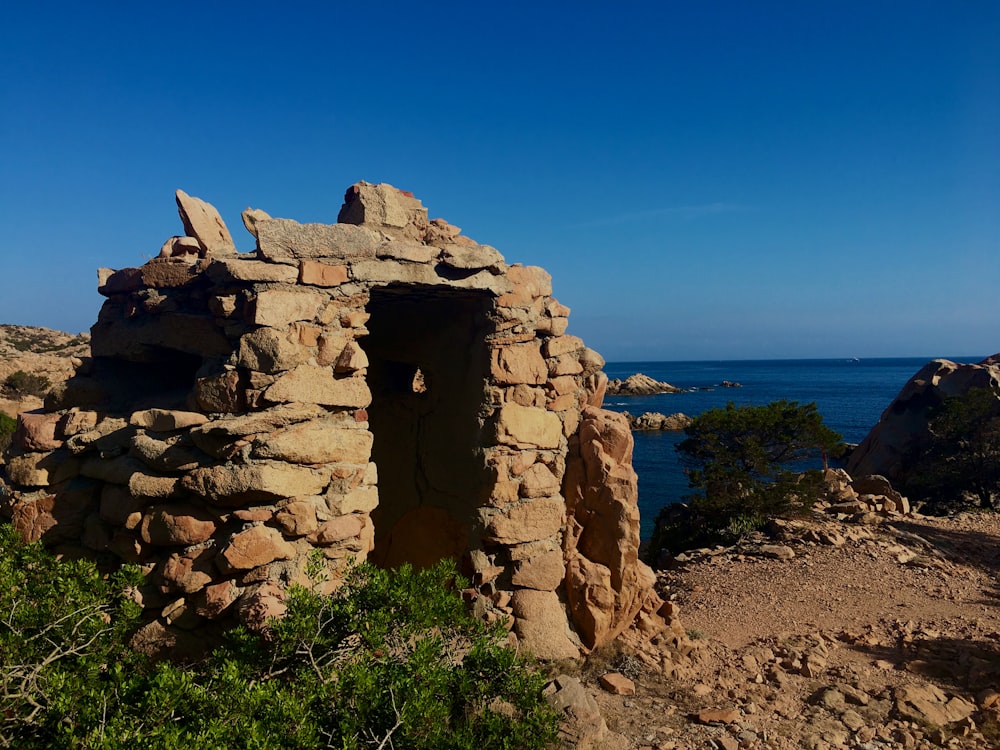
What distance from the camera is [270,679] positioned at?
3248 mm

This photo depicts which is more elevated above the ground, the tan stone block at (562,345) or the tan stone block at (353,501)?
the tan stone block at (562,345)

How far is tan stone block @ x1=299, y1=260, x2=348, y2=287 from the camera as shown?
4.97 meters

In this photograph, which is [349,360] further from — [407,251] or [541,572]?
[541,572]

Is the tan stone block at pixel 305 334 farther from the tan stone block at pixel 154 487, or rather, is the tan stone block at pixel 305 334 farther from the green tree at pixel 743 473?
the green tree at pixel 743 473

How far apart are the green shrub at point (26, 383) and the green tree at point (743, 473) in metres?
18.7

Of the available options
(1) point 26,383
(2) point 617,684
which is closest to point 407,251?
(2) point 617,684

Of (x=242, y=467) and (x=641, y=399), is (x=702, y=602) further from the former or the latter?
(x=641, y=399)

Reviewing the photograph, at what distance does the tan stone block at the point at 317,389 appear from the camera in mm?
4758

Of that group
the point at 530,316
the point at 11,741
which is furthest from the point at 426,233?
the point at 11,741

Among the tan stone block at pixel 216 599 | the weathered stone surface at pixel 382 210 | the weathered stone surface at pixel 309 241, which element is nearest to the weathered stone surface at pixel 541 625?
the tan stone block at pixel 216 599

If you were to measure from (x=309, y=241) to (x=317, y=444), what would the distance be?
1554 mm

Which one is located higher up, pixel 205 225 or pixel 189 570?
pixel 205 225

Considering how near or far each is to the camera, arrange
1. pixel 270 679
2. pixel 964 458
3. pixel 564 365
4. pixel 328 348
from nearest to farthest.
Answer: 1. pixel 270 679
2. pixel 328 348
3. pixel 564 365
4. pixel 964 458

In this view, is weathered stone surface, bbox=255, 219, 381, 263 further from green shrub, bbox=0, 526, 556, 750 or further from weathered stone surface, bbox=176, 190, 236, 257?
green shrub, bbox=0, 526, 556, 750
